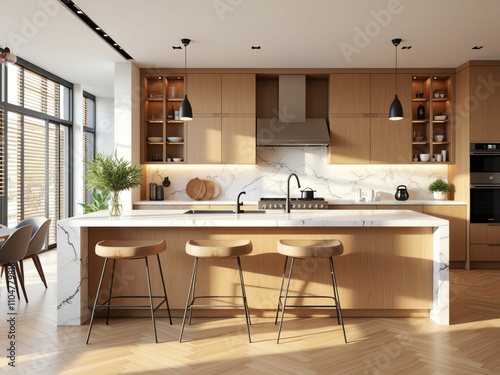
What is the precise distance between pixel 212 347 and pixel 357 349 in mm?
1027

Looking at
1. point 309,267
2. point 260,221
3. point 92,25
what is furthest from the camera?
point 92,25

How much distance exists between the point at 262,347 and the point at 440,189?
4.18 meters

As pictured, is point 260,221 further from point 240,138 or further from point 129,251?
point 240,138

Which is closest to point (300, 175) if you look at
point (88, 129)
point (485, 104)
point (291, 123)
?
point (291, 123)

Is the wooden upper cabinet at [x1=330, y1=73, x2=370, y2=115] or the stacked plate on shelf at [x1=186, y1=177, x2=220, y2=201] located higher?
→ the wooden upper cabinet at [x1=330, y1=73, x2=370, y2=115]

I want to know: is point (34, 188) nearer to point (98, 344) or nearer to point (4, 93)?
point (4, 93)

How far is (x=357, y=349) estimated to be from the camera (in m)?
3.04

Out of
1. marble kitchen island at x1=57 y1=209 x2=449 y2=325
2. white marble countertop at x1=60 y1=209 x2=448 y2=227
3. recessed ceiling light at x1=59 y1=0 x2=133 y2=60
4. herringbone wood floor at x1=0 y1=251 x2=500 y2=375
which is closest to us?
herringbone wood floor at x1=0 y1=251 x2=500 y2=375

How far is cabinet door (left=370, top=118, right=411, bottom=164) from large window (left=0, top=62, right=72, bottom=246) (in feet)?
16.1

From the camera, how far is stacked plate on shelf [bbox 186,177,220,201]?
6.37 m

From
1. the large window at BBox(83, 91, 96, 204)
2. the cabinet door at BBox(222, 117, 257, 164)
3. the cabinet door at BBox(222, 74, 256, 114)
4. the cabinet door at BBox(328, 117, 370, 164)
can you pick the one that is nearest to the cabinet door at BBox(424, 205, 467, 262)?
the cabinet door at BBox(328, 117, 370, 164)

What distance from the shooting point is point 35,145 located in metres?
6.38

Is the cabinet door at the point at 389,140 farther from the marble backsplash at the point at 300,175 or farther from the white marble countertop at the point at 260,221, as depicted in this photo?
the white marble countertop at the point at 260,221

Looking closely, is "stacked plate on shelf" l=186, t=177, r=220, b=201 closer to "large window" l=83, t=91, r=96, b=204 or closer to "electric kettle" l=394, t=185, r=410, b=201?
"large window" l=83, t=91, r=96, b=204
